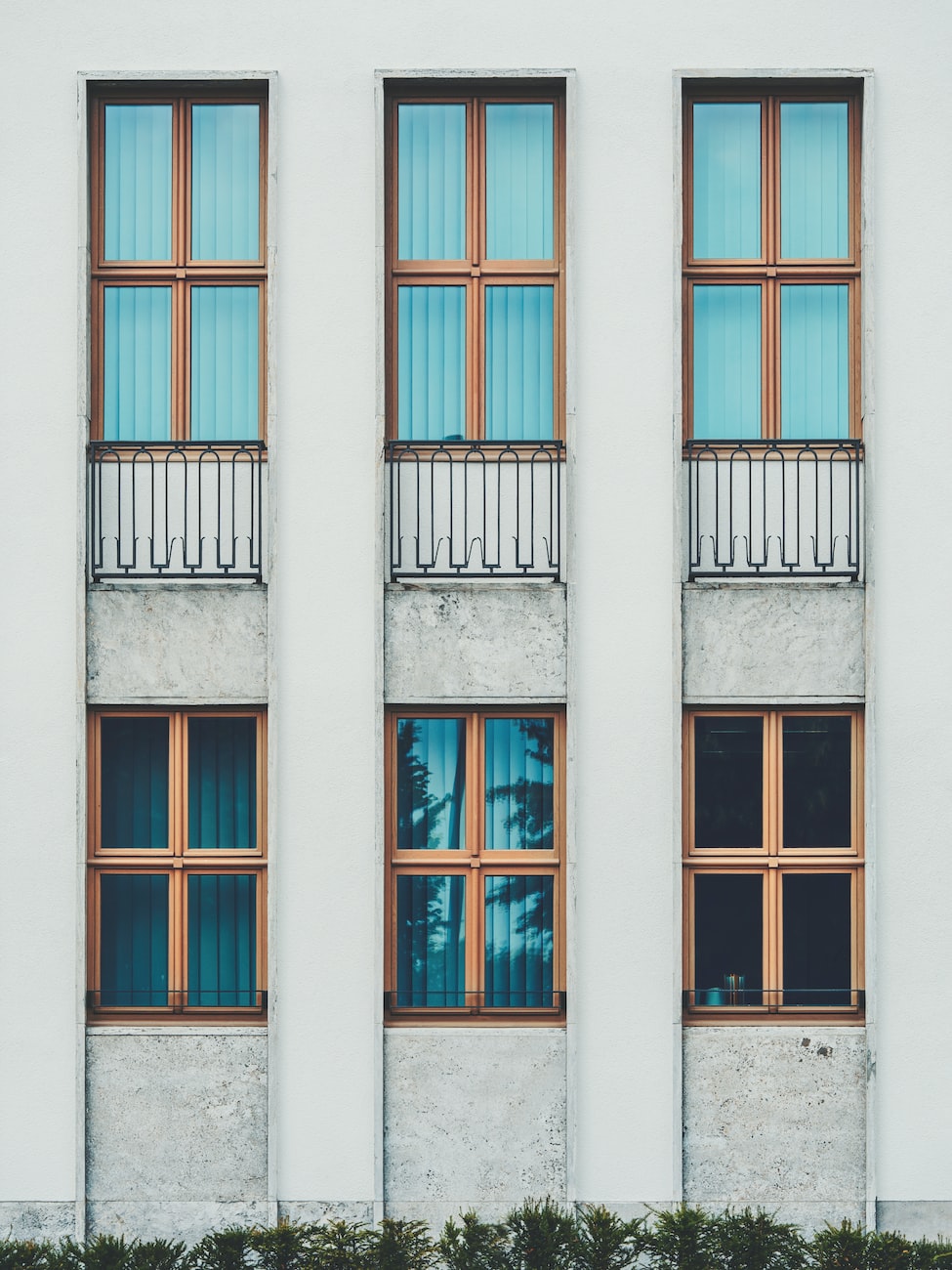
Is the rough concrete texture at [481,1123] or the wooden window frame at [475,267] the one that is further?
the wooden window frame at [475,267]

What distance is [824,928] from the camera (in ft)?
28.9

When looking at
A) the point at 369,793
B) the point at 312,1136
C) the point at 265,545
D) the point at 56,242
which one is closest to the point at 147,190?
the point at 56,242

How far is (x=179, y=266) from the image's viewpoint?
352 inches

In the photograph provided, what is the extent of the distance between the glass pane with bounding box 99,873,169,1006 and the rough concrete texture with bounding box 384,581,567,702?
2.37m

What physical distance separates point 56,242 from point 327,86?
2286 mm

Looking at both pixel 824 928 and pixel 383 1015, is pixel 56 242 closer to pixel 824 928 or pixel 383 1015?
pixel 383 1015

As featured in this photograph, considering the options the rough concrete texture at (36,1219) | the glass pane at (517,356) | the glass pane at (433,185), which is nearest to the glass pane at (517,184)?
the glass pane at (433,185)

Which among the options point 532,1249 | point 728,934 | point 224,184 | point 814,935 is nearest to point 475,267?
point 224,184

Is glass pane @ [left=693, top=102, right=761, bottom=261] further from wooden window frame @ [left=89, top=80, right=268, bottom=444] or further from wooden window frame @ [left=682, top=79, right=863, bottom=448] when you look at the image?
wooden window frame @ [left=89, top=80, right=268, bottom=444]

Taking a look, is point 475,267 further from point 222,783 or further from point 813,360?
point 222,783

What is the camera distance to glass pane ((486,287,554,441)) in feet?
29.4

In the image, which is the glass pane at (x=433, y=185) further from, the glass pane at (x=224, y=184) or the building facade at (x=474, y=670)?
the glass pane at (x=224, y=184)

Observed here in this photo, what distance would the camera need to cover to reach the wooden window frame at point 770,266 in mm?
8898

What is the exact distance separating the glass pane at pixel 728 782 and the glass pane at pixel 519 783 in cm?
112
